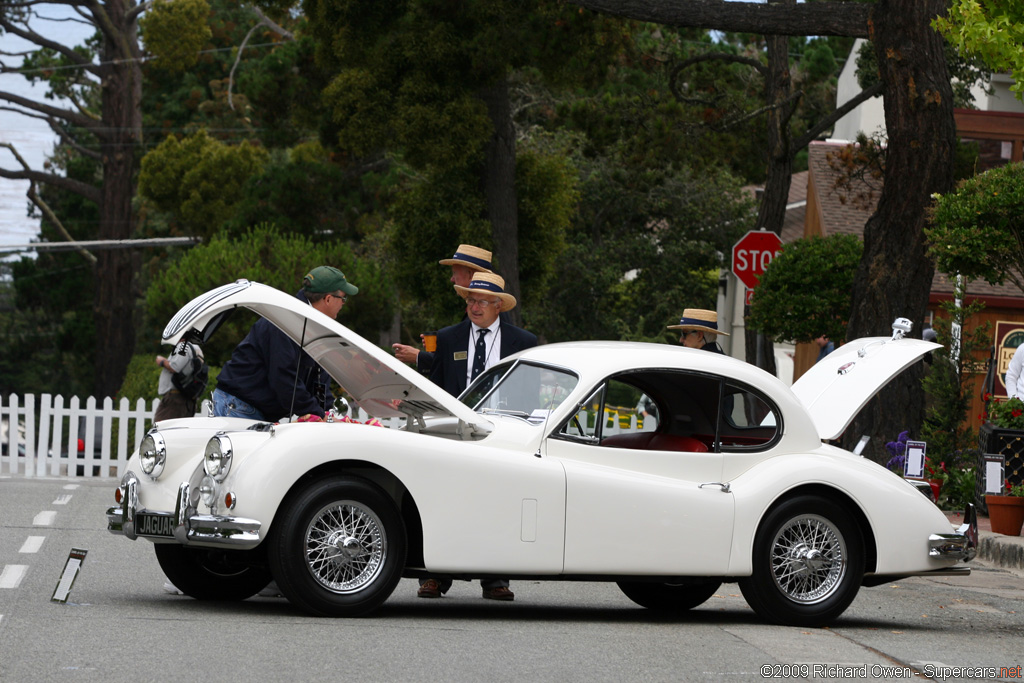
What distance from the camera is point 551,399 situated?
27.1ft

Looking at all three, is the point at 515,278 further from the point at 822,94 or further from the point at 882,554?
the point at 822,94

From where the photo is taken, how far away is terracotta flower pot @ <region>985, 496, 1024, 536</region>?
12.6 m

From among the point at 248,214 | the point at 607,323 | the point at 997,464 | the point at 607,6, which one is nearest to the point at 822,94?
the point at 607,323

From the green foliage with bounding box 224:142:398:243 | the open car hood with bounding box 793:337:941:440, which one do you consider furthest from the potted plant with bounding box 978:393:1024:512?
the green foliage with bounding box 224:142:398:243

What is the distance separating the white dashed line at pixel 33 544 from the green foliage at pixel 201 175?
104 ft

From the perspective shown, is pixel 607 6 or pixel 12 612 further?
pixel 607 6

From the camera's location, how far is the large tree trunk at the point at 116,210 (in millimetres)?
39688

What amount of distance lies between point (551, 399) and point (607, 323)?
2625 centimetres

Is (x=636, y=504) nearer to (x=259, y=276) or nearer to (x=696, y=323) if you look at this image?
(x=696, y=323)

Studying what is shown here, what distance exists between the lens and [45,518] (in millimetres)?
12828

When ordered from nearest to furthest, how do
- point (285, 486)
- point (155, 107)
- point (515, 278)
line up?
1. point (285, 486)
2. point (515, 278)
3. point (155, 107)

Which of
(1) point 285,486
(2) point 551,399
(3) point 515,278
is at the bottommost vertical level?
(1) point 285,486

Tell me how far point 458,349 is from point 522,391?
130cm

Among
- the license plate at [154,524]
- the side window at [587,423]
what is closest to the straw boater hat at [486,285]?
the side window at [587,423]
